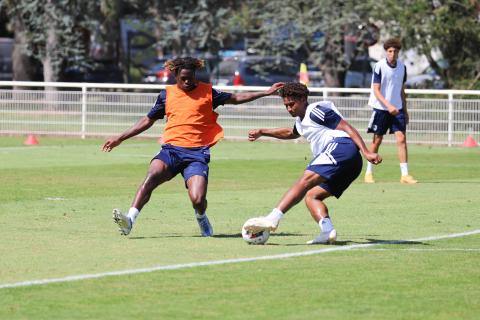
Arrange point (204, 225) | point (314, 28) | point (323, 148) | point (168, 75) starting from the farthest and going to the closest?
point (168, 75) < point (314, 28) < point (204, 225) < point (323, 148)

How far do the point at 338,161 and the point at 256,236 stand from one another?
991 millimetres

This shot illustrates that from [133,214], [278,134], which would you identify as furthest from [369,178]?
[133,214]

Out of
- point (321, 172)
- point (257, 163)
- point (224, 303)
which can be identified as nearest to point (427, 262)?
point (321, 172)

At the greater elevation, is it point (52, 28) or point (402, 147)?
point (52, 28)

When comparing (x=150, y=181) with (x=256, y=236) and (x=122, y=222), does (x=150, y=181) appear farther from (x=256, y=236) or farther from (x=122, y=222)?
(x=256, y=236)

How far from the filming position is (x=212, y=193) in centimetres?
1800

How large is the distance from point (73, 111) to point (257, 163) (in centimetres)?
959

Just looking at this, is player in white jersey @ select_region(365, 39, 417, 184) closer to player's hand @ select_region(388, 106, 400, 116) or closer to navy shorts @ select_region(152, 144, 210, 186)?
player's hand @ select_region(388, 106, 400, 116)

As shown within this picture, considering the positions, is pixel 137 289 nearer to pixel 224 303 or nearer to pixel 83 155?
pixel 224 303

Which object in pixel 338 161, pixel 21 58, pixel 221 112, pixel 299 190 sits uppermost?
pixel 338 161

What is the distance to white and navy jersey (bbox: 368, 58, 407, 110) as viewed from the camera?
19.8 metres

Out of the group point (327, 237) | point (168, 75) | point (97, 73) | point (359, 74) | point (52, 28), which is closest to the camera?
point (327, 237)

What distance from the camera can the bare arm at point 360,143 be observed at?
11562 millimetres

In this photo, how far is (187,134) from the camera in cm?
1319
